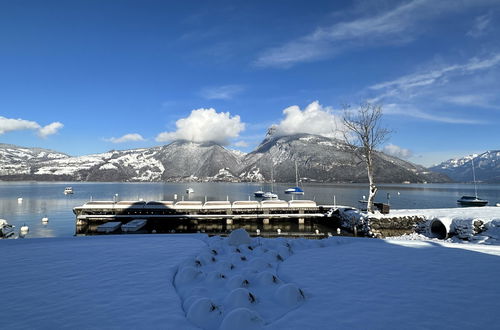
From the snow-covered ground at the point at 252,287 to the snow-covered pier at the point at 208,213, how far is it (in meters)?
25.9

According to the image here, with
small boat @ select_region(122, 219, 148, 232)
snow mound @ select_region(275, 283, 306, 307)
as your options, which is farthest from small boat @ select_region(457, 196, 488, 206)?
snow mound @ select_region(275, 283, 306, 307)

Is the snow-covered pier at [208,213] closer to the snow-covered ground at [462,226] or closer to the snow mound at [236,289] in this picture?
the snow-covered ground at [462,226]

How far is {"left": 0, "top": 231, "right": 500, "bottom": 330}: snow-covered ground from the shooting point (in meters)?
5.11

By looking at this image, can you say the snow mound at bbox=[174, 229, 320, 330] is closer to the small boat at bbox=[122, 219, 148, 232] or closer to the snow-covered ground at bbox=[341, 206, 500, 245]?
the snow-covered ground at bbox=[341, 206, 500, 245]

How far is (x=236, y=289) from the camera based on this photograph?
5996 millimetres

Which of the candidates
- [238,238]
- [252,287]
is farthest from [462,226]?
[252,287]

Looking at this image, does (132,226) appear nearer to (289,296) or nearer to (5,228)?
(5,228)

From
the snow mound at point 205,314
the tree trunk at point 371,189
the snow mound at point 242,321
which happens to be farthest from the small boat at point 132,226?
the snow mound at point 242,321

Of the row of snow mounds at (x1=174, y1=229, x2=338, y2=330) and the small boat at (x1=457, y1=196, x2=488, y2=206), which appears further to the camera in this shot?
the small boat at (x1=457, y1=196, x2=488, y2=206)

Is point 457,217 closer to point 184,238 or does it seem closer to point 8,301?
point 184,238

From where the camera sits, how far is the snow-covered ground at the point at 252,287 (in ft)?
16.8

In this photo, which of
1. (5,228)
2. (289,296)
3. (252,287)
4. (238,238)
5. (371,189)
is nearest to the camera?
(289,296)

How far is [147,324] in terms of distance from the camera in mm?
4996

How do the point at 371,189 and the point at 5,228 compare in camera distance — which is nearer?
the point at 371,189
